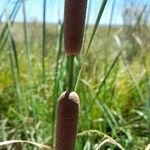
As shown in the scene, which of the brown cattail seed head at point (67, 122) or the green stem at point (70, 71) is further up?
the green stem at point (70, 71)

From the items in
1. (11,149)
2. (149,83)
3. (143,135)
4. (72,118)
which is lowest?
(143,135)

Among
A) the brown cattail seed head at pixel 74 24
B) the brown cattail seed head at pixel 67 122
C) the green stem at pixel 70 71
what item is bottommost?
the brown cattail seed head at pixel 67 122

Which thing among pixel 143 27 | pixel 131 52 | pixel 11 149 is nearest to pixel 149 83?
pixel 11 149

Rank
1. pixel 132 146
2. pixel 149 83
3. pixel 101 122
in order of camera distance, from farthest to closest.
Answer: pixel 101 122
pixel 132 146
pixel 149 83

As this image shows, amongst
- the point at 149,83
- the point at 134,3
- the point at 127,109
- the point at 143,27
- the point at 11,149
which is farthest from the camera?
the point at 143,27

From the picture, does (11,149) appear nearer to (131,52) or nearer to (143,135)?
(143,135)
